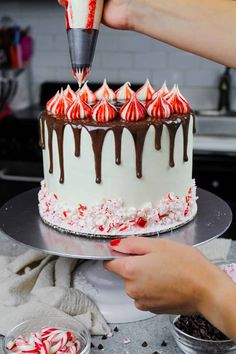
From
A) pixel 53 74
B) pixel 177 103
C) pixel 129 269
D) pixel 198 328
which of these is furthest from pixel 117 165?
pixel 53 74

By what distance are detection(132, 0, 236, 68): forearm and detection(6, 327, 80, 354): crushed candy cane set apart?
931 millimetres

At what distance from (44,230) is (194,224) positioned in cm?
47

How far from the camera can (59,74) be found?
12.3 feet

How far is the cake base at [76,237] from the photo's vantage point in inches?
56.4

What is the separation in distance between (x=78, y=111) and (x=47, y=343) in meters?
0.67

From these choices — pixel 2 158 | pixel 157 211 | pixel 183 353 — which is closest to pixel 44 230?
pixel 157 211

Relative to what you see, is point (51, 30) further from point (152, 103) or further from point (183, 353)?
point (183, 353)

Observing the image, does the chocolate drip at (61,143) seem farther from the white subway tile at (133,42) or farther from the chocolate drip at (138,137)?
the white subway tile at (133,42)

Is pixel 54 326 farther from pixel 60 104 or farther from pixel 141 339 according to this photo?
pixel 60 104

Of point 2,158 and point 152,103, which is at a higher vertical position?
point 152,103

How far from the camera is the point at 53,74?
376 centimetres

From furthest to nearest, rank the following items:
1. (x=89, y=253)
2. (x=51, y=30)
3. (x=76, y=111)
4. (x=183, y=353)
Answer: (x=51, y=30)
(x=76, y=111)
(x=89, y=253)
(x=183, y=353)

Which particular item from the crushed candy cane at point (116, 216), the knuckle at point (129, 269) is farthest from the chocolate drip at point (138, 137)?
the knuckle at point (129, 269)

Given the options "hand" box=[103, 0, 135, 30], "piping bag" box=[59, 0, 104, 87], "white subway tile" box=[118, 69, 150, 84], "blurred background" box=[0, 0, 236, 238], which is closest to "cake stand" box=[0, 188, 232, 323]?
"piping bag" box=[59, 0, 104, 87]
